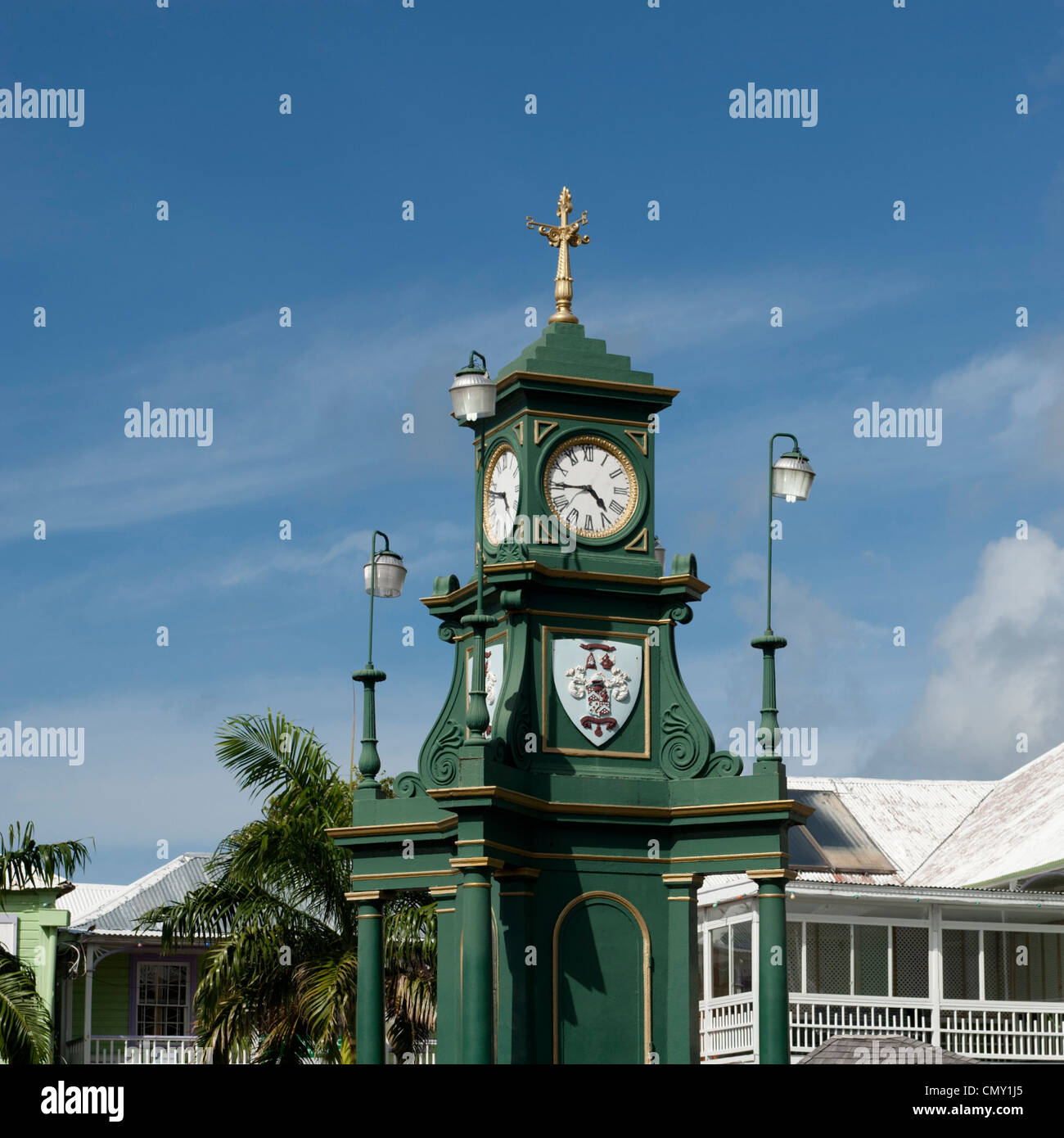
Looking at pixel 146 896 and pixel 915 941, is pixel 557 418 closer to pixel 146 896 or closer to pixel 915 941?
pixel 915 941

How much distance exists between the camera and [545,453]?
785 inches

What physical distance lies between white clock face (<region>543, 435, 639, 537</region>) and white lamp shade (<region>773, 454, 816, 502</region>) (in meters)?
1.49

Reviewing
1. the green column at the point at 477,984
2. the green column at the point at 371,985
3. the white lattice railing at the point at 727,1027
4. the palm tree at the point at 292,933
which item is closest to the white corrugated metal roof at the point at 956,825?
the white lattice railing at the point at 727,1027

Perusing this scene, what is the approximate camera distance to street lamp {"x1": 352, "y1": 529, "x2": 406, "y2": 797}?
68.0 ft

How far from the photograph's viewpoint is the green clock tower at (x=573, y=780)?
61.6 feet

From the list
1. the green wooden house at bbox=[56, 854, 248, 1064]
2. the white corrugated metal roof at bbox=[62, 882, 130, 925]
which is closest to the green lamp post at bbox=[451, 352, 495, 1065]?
the green wooden house at bbox=[56, 854, 248, 1064]

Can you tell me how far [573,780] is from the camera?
1922cm

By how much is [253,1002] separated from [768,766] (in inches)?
432

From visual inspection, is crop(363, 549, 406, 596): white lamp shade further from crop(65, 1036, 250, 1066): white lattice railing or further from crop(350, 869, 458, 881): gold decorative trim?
crop(65, 1036, 250, 1066): white lattice railing

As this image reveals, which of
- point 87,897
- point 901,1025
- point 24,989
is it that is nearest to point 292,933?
point 24,989

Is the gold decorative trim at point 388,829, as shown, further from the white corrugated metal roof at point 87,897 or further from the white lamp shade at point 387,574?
the white corrugated metal roof at point 87,897

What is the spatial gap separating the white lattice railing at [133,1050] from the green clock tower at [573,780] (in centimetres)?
1761

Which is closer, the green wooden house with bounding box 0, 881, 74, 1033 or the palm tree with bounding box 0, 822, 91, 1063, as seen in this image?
the palm tree with bounding box 0, 822, 91, 1063

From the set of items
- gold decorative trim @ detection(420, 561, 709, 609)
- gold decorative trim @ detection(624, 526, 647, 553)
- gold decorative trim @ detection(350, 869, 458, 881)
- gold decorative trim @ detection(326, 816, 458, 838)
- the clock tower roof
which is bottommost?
gold decorative trim @ detection(350, 869, 458, 881)
